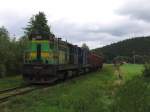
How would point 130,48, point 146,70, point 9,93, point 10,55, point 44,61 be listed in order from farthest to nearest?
point 130,48, point 146,70, point 10,55, point 44,61, point 9,93

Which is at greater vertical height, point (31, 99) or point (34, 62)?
point (34, 62)

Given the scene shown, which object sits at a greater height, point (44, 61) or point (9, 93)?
point (44, 61)

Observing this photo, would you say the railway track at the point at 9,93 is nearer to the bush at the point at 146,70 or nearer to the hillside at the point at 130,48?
the bush at the point at 146,70

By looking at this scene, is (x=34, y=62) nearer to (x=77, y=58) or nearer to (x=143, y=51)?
(x=77, y=58)

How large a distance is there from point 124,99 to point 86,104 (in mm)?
1603

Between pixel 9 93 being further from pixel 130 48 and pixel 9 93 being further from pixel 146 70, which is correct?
pixel 130 48

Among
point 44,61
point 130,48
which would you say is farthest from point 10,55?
point 130,48

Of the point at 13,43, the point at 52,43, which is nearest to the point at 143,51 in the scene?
the point at 13,43

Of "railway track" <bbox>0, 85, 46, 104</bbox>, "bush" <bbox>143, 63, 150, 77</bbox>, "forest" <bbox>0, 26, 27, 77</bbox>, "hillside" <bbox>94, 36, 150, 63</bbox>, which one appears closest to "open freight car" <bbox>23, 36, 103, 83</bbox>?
"railway track" <bbox>0, 85, 46, 104</bbox>

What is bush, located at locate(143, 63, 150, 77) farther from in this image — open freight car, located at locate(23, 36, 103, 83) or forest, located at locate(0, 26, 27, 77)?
forest, located at locate(0, 26, 27, 77)

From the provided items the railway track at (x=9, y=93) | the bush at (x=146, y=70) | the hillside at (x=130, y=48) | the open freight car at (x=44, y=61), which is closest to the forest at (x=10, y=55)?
Result: the open freight car at (x=44, y=61)

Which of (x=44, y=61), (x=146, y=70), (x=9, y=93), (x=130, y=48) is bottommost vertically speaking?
(x=9, y=93)

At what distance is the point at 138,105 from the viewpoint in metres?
13.9

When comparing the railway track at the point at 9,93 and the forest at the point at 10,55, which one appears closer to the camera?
the railway track at the point at 9,93
